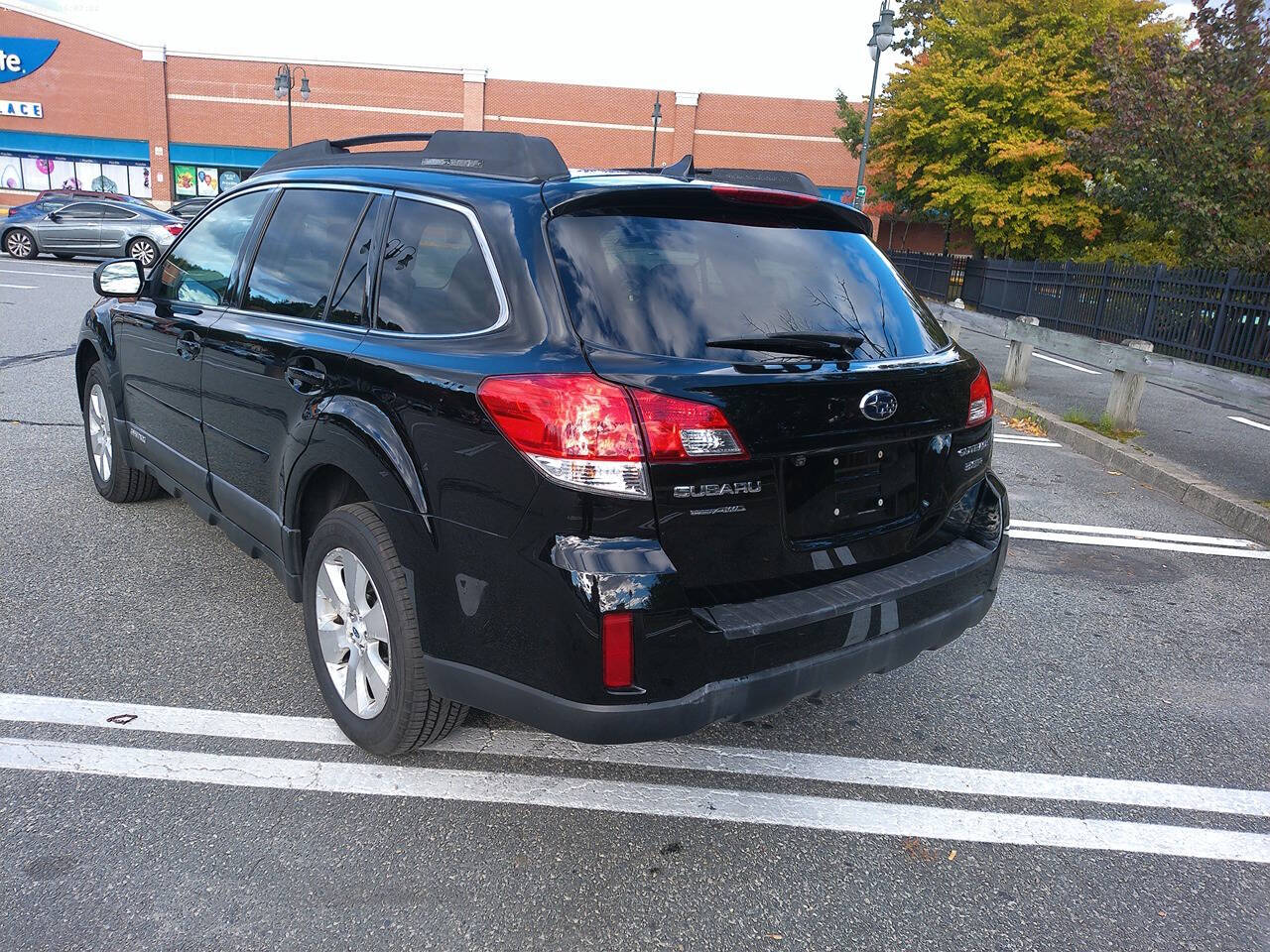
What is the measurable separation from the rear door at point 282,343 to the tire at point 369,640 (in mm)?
380

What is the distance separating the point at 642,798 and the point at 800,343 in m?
1.48

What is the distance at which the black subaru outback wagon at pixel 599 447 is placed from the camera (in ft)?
7.43

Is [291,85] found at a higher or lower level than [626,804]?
higher

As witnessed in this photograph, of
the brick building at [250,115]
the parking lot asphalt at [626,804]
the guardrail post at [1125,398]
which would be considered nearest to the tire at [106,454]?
the parking lot asphalt at [626,804]

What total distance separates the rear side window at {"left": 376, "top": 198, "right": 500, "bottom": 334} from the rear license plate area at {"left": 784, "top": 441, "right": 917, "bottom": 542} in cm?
94

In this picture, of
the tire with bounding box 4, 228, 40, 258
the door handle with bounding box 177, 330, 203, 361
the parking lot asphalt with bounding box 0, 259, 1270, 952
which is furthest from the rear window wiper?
the tire with bounding box 4, 228, 40, 258

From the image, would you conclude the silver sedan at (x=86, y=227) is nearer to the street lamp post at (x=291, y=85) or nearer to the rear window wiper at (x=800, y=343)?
the street lamp post at (x=291, y=85)

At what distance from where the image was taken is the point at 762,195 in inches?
110

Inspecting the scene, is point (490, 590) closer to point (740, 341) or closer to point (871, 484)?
point (740, 341)

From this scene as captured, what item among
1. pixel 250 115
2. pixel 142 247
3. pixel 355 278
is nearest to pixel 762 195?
pixel 355 278

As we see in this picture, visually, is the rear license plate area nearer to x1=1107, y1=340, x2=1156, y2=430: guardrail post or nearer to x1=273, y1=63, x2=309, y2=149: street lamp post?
x1=1107, y1=340, x2=1156, y2=430: guardrail post

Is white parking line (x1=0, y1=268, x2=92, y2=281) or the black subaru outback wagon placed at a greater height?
the black subaru outback wagon

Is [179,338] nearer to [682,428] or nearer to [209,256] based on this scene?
[209,256]

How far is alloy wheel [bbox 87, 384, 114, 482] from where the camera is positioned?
514 cm
